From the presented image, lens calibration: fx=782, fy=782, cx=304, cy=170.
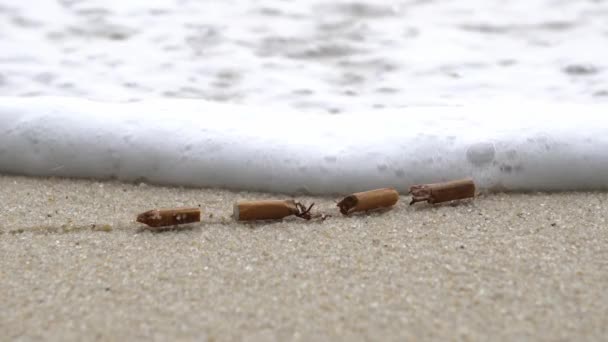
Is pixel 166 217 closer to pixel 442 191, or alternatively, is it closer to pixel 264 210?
pixel 264 210

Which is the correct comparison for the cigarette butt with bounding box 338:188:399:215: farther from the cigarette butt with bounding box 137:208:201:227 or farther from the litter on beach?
the cigarette butt with bounding box 137:208:201:227

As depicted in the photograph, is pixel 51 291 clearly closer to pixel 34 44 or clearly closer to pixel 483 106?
pixel 483 106

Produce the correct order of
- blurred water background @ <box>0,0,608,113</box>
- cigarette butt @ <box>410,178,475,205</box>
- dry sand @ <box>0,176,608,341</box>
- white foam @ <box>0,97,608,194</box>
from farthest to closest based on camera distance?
blurred water background @ <box>0,0,608,113</box>
white foam @ <box>0,97,608,194</box>
cigarette butt @ <box>410,178,475,205</box>
dry sand @ <box>0,176,608,341</box>

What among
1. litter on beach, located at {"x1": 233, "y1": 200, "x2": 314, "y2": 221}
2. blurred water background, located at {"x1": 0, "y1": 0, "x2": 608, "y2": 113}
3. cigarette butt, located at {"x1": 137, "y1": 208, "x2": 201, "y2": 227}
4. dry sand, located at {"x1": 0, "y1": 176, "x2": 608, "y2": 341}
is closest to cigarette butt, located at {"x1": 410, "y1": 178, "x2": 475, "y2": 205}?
dry sand, located at {"x1": 0, "y1": 176, "x2": 608, "y2": 341}

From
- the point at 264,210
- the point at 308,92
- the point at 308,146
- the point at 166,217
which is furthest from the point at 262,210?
the point at 308,92

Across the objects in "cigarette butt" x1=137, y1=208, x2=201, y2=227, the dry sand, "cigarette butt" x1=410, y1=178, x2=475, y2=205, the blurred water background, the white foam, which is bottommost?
the dry sand

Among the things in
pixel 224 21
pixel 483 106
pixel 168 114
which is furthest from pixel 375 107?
pixel 224 21
